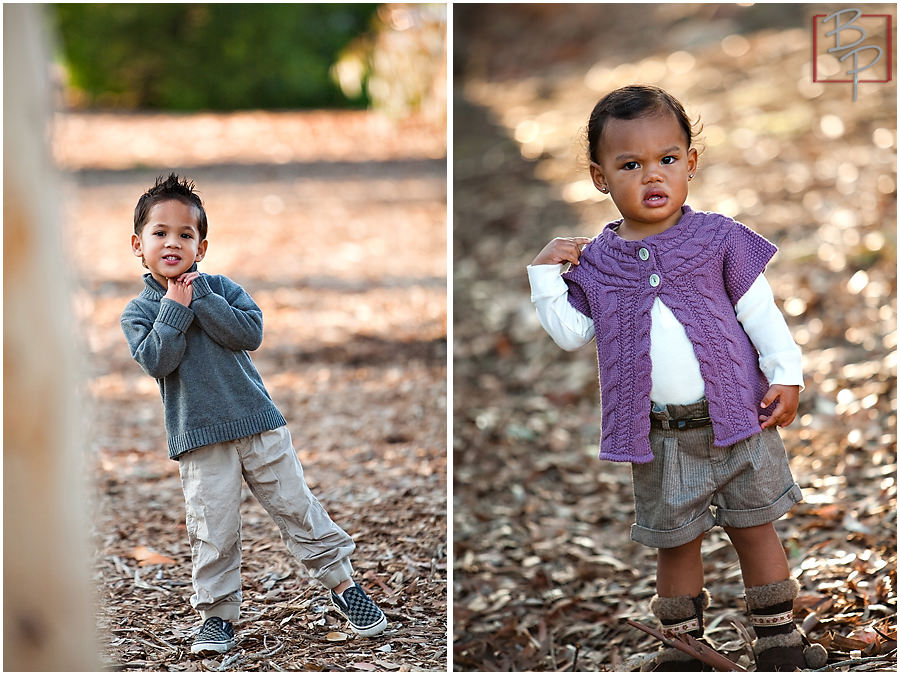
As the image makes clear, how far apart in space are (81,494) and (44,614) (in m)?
0.28

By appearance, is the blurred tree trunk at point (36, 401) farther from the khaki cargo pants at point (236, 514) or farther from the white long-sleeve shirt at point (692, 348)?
the white long-sleeve shirt at point (692, 348)

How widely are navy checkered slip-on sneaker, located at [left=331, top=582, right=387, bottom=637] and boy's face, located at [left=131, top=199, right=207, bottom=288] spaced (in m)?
1.00

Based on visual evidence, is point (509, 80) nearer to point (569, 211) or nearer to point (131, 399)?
point (569, 211)

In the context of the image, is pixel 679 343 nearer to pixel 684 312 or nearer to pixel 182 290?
pixel 684 312

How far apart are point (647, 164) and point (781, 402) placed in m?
0.67

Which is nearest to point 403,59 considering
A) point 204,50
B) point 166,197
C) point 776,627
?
point 204,50

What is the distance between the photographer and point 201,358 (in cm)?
258

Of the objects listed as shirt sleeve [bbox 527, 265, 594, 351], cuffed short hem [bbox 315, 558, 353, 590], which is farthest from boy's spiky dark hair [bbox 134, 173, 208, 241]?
cuffed short hem [bbox 315, 558, 353, 590]

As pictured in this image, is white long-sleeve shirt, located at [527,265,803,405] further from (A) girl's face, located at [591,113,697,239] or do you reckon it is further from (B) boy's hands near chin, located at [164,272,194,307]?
(B) boy's hands near chin, located at [164,272,194,307]

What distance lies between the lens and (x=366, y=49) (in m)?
10.5

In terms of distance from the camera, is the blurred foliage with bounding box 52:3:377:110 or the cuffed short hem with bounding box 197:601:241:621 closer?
the cuffed short hem with bounding box 197:601:241:621

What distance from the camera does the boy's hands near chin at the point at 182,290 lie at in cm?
253

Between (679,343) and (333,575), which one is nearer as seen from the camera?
(679,343)

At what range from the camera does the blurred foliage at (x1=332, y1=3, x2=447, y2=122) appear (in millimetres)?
9625
